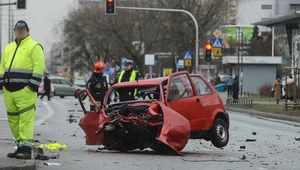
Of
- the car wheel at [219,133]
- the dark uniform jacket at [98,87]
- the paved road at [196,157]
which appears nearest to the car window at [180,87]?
the car wheel at [219,133]

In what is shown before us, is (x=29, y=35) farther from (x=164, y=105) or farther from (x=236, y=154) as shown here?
(x=236, y=154)

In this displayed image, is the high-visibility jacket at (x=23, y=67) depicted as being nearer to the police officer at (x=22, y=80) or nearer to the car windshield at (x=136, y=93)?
the police officer at (x=22, y=80)

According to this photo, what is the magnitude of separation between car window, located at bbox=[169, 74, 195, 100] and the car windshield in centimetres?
28

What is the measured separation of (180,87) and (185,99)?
0.25 meters

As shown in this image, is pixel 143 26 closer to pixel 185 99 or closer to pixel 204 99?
pixel 204 99

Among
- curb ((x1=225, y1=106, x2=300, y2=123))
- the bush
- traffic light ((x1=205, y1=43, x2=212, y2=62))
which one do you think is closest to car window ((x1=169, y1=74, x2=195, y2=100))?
curb ((x1=225, y1=106, x2=300, y2=123))

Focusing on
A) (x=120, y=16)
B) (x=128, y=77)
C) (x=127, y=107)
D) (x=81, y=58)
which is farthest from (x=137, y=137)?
(x=81, y=58)

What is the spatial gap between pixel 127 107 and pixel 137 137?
556 millimetres

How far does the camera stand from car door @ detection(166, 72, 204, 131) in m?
11.9

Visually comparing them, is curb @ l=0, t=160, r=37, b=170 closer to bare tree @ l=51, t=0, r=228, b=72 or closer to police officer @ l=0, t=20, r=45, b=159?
police officer @ l=0, t=20, r=45, b=159

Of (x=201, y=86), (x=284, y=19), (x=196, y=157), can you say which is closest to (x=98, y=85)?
(x=201, y=86)

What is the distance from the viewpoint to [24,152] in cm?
896

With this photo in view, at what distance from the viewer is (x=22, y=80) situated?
8.82 metres

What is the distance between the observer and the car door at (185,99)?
11.9m
